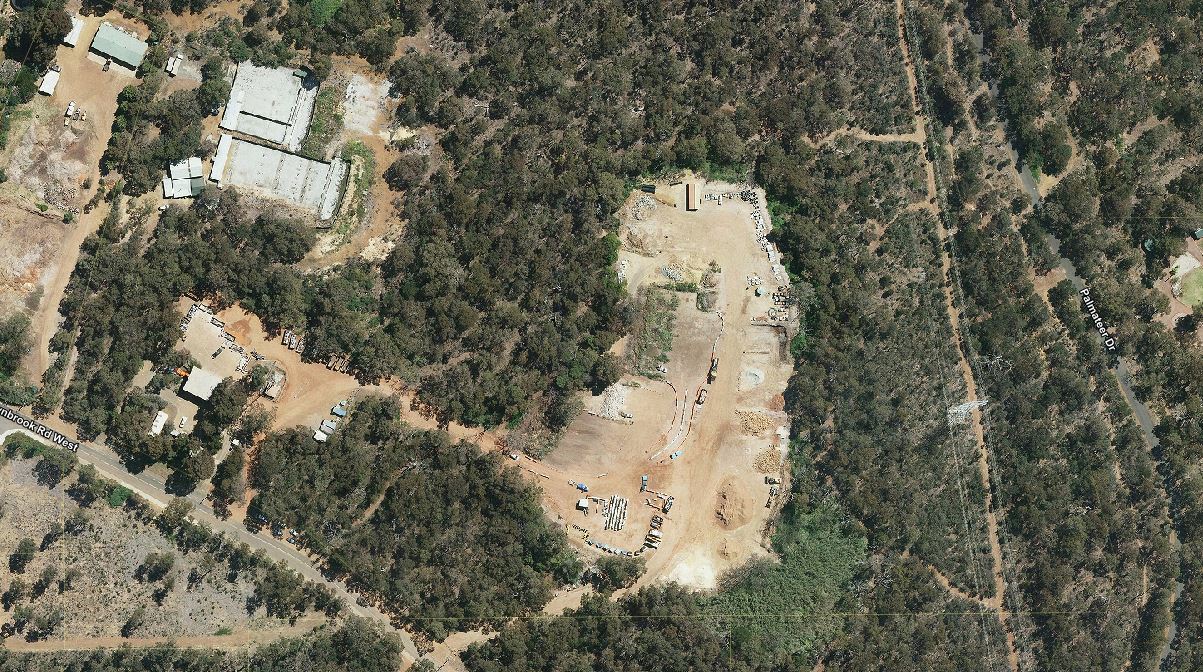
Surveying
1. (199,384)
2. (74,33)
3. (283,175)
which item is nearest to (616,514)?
(199,384)

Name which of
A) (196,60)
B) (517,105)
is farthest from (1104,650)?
(196,60)

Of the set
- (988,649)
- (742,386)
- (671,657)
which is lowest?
(671,657)

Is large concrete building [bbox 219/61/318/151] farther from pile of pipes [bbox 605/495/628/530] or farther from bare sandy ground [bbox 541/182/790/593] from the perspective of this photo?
pile of pipes [bbox 605/495/628/530]

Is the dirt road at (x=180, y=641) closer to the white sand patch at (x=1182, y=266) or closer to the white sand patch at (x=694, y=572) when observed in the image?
the white sand patch at (x=694, y=572)

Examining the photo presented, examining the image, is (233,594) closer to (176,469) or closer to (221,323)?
(176,469)

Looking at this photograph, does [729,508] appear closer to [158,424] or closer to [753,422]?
[753,422]

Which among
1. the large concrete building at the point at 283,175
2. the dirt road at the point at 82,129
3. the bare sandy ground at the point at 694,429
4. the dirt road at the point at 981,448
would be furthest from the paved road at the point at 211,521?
the dirt road at the point at 981,448
